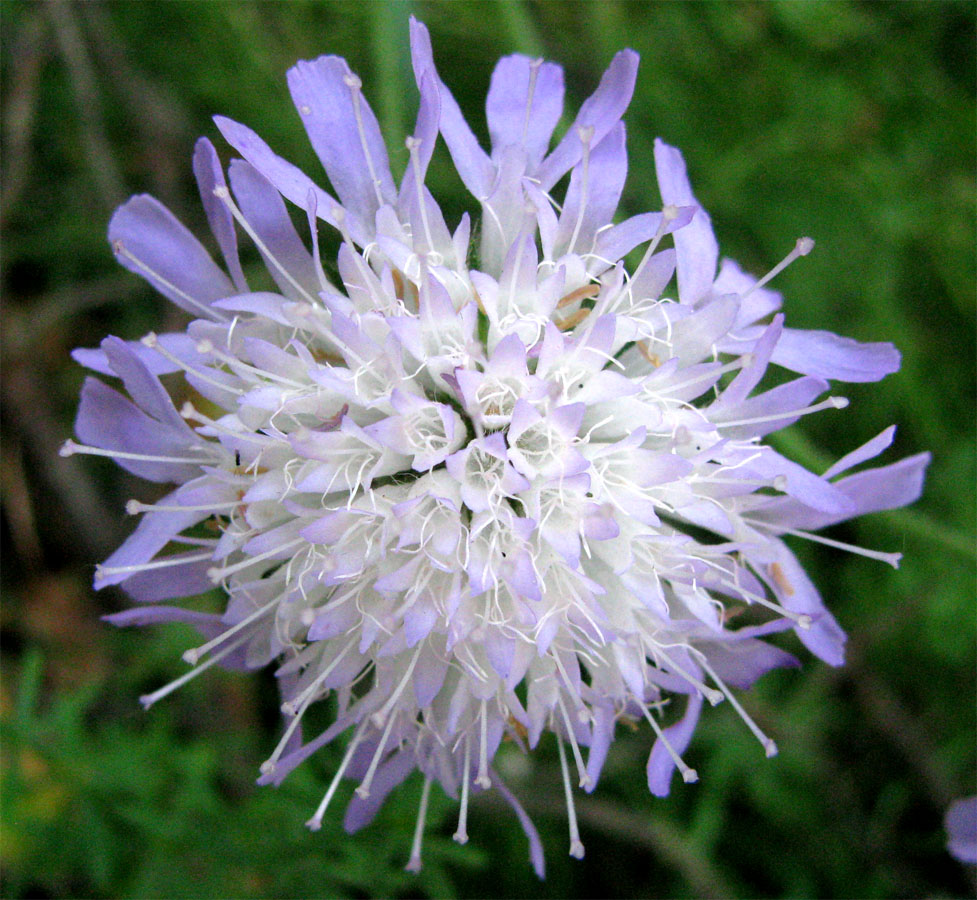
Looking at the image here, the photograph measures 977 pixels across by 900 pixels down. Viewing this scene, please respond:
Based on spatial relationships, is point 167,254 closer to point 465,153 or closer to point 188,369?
point 188,369

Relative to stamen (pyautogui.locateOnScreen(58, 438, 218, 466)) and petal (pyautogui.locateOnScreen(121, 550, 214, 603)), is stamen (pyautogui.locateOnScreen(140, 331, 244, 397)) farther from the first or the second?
petal (pyautogui.locateOnScreen(121, 550, 214, 603))

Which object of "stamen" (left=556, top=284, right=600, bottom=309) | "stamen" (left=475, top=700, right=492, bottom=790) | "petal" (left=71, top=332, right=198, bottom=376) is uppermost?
"petal" (left=71, top=332, right=198, bottom=376)

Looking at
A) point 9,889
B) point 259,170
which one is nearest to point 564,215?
point 259,170

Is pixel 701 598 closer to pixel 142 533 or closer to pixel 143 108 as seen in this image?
pixel 142 533

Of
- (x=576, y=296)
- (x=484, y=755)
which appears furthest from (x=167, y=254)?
(x=484, y=755)

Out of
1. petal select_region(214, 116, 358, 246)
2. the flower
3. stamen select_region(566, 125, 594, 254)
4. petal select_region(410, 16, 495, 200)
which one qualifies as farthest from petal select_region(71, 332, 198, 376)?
stamen select_region(566, 125, 594, 254)

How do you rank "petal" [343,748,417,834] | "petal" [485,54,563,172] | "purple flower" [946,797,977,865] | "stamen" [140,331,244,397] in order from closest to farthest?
1. "stamen" [140,331,244,397]
2. "petal" [485,54,563,172]
3. "petal" [343,748,417,834]
4. "purple flower" [946,797,977,865]

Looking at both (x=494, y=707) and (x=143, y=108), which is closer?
(x=494, y=707)
